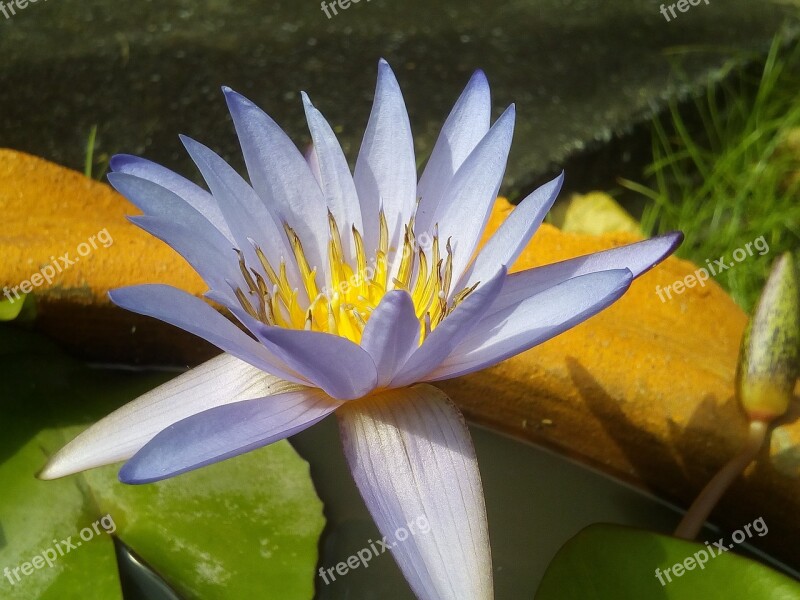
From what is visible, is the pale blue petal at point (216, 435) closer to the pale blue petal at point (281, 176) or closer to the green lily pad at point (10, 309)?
the pale blue petal at point (281, 176)

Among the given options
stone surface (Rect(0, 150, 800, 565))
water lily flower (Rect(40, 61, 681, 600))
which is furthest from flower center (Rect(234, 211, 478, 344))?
stone surface (Rect(0, 150, 800, 565))

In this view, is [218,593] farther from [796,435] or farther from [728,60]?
[728,60]

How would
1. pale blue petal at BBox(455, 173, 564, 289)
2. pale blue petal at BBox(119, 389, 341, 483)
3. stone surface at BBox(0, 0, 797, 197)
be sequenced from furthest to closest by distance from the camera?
1. stone surface at BBox(0, 0, 797, 197)
2. pale blue petal at BBox(455, 173, 564, 289)
3. pale blue petal at BBox(119, 389, 341, 483)

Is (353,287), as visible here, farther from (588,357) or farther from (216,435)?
(588,357)

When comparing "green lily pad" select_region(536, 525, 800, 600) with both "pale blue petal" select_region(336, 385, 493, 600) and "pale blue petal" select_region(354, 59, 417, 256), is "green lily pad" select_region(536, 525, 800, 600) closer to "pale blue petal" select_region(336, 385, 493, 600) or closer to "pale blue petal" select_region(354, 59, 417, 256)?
"pale blue petal" select_region(336, 385, 493, 600)

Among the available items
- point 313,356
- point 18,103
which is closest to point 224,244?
point 313,356

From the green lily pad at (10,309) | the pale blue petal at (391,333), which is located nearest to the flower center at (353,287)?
the pale blue petal at (391,333)
